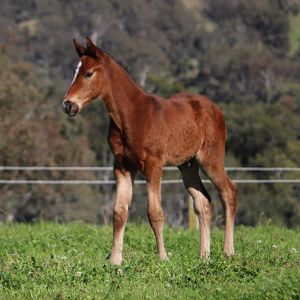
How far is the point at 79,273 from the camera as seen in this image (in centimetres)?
456

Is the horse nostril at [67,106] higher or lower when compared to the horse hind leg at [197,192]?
higher

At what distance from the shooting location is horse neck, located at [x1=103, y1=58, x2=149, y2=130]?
5254 millimetres

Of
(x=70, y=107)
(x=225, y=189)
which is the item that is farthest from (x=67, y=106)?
(x=225, y=189)

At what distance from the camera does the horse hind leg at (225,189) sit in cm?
583

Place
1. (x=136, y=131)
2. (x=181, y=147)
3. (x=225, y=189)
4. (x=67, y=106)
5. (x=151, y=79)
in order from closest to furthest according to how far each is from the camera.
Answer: (x=67, y=106) → (x=136, y=131) → (x=181, y=147) → (x=225, y=189) → (x=151, y=79)

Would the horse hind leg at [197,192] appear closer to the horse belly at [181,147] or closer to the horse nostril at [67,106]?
the horse belly at [181,147]

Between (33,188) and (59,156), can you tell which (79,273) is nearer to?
(33,188)

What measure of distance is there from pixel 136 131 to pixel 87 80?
0.65 m

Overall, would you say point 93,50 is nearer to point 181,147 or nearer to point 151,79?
point 181,147

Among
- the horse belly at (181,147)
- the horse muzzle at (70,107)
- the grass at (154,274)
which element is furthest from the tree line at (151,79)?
the horse muzzle at (70,107)

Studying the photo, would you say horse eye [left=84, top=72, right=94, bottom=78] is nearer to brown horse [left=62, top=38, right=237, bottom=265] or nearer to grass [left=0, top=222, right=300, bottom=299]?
brown horse [left=62, top=38, right=237, bottom=265]

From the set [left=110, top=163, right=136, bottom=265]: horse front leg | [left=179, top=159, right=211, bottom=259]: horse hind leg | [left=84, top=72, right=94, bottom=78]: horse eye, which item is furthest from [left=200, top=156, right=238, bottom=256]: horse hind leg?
[left=84, top=72, right=94, bottom=78]: horse eye

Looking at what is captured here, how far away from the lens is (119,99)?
5273 millimetres

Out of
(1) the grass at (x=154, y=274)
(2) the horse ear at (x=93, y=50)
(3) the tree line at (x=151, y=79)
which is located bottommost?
(3) the tree line at (x=151, y=79)
